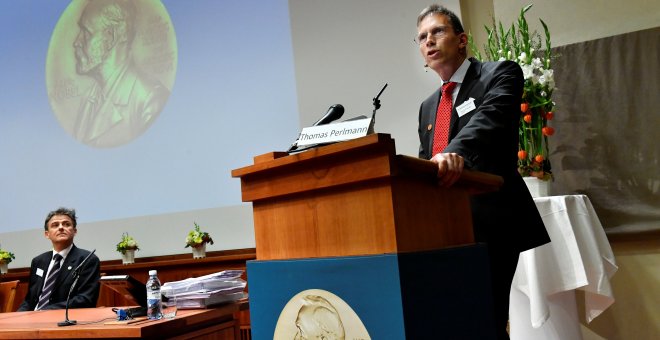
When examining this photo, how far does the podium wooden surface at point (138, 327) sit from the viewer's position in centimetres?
201

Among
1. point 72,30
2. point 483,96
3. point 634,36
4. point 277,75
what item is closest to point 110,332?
point 483,96

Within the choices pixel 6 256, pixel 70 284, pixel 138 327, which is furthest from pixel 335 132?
pixel 6 256

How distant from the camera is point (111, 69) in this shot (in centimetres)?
507

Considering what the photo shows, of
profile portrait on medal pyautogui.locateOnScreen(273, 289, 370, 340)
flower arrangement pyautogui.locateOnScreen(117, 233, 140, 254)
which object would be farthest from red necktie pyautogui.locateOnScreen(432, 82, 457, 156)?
flower arrangement pyautogui.locateOnScreen(117, 233, 140, 254)

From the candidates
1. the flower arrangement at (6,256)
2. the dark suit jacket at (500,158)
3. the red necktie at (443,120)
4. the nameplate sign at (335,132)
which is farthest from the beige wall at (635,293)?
the flower arrangement at (6,256)

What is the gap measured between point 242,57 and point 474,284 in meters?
3.61

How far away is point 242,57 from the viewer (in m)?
4.52

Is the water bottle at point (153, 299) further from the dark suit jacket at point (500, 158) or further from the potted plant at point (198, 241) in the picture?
the potted plant at point (198, 241)

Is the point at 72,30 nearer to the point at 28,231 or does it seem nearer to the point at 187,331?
the point at 28,231

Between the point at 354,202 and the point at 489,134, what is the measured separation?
59 cm

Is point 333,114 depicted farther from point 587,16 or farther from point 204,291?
point 587,16

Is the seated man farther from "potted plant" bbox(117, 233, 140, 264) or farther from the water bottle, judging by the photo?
the water bottle

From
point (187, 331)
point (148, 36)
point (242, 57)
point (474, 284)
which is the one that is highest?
point (148, 36)

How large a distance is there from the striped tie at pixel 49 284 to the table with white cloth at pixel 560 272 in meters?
3.09
